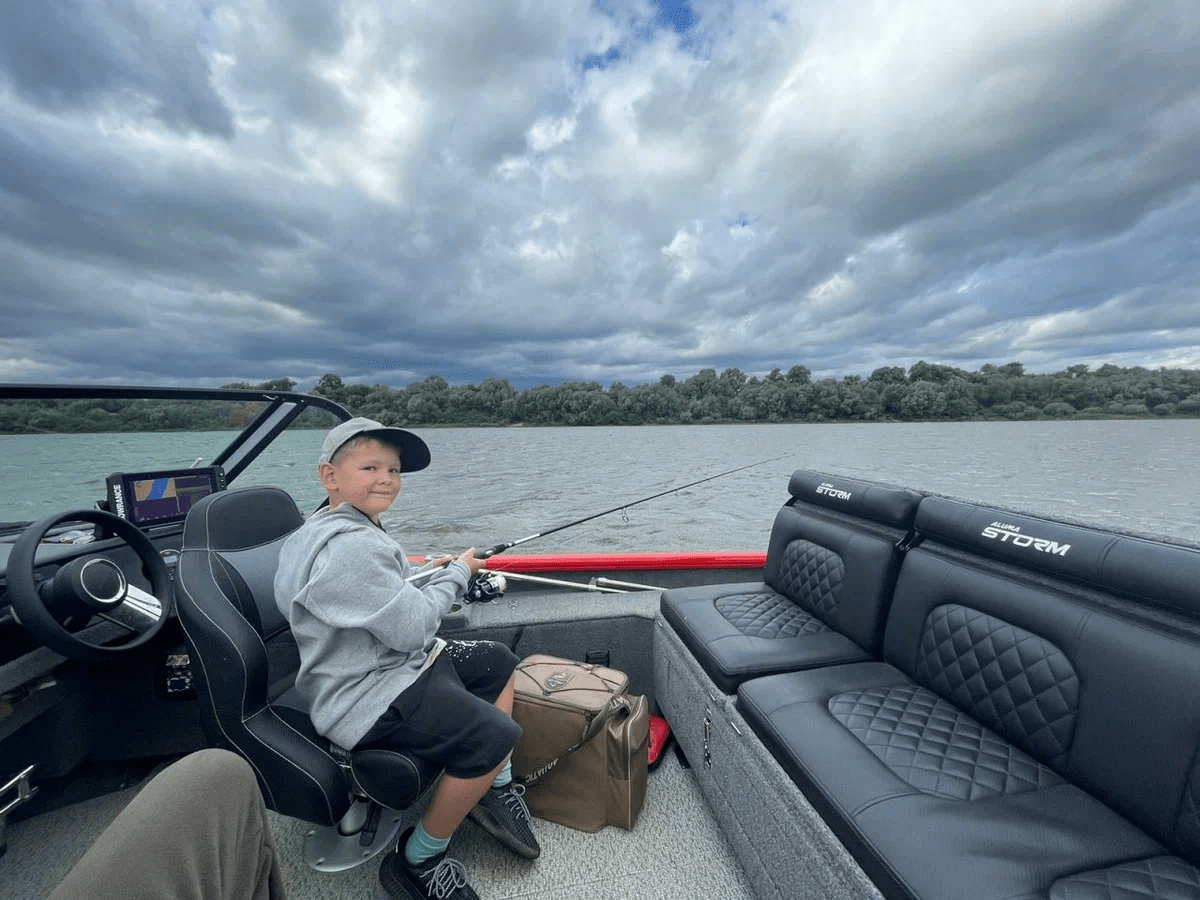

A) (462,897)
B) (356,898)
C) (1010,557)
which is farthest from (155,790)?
(1010,557)

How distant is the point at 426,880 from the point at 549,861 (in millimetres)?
411

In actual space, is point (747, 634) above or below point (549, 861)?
above

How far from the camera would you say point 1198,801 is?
1.01 m

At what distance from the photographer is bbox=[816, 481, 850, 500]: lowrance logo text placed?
228 centimetres

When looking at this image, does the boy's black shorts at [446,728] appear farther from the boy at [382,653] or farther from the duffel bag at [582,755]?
the duffel bag at [582,755]

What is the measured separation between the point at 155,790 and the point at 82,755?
176 centimetres

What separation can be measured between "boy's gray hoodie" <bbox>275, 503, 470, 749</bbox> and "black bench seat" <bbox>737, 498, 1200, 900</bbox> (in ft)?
3.52

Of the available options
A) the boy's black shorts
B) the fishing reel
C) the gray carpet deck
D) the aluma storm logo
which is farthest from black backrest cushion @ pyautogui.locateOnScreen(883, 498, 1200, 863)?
the fishing reel

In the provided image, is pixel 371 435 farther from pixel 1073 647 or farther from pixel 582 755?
pixel 1073 647

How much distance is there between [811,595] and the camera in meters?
2.30

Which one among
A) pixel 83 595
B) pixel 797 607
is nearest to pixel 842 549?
pixel 797 607

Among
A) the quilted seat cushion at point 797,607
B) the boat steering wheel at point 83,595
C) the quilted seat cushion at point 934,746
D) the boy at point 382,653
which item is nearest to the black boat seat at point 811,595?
the quilted seat cushion at point 797,607

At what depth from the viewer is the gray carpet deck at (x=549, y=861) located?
1.65 meters

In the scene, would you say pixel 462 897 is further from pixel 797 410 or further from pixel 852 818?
pixel 797 410
